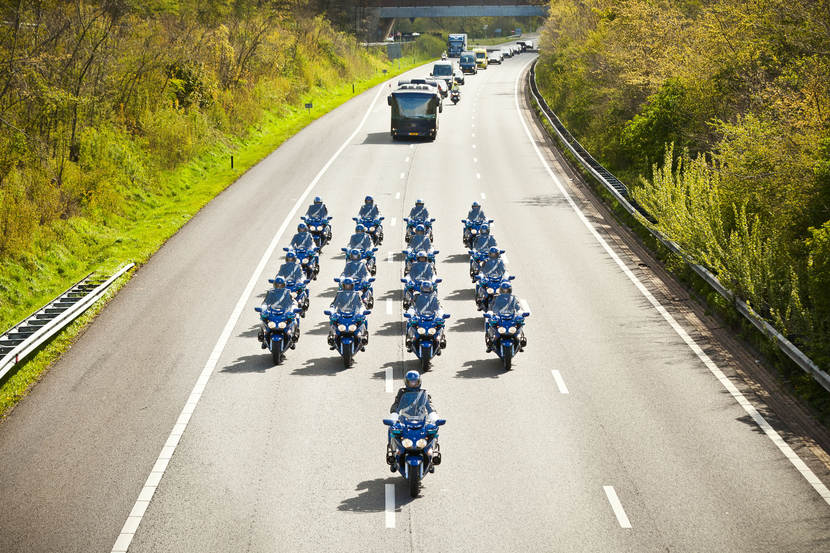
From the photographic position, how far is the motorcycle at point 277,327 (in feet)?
59.7

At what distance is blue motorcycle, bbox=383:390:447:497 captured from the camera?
12.9 metres

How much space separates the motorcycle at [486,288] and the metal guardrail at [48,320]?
29.3 ft

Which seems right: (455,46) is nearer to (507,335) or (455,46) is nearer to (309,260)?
(309,260)

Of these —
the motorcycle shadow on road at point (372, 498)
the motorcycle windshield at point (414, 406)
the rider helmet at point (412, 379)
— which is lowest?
the motorcycle shadow on road at point (372, 498)

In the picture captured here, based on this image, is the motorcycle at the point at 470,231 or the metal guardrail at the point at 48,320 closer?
the metal guardrail at the point at 48,320

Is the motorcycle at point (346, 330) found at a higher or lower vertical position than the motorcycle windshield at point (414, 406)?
lower

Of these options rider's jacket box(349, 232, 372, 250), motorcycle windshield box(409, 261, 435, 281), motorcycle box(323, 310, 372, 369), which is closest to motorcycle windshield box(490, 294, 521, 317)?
motorcycle box(323, 310, 372, 369)

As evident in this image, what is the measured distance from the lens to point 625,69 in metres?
43.3

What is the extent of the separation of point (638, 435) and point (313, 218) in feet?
48.3

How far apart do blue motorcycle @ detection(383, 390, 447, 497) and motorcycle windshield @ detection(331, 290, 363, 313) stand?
4.89 meters

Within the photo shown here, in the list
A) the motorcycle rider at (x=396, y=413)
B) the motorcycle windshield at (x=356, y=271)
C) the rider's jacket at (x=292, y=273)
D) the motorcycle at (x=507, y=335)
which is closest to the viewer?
the motorcycle rider at (x=396, y=413)

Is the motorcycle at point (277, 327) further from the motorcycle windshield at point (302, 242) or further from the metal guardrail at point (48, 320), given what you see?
the motorcycle windshield at point (302, 242)

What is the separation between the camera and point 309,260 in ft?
80.2

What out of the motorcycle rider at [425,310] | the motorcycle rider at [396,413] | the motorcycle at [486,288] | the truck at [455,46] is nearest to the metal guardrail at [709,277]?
the motorcycle at [486,288]
